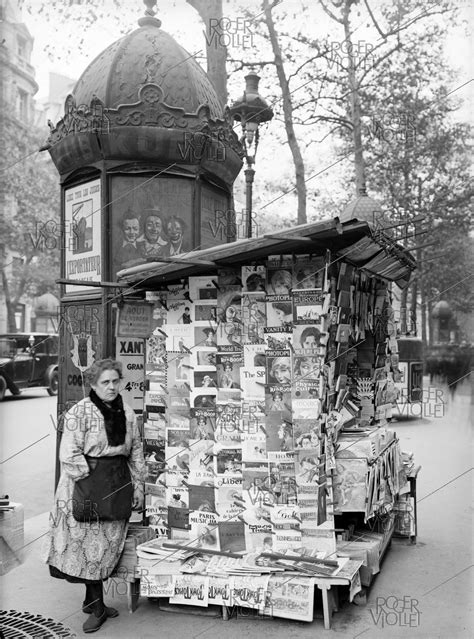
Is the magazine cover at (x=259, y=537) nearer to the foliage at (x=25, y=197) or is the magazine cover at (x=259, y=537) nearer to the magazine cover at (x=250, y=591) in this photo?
the magazine cover at (x=250, y=591)

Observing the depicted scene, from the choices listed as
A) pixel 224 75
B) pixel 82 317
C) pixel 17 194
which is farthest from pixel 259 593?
pixel 17 194

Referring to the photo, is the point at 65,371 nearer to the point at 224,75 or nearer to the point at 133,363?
the point at 133,363

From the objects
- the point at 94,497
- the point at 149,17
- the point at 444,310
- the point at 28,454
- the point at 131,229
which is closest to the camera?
the point at 94,497

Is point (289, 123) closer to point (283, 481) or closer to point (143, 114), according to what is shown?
point (143, 114)

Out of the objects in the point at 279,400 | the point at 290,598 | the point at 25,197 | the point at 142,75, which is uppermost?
the point at 25,197

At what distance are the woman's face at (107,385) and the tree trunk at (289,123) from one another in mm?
9252

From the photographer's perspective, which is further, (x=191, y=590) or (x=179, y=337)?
(x=179, y=337)

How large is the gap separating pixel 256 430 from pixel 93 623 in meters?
1.67

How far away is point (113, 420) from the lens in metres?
4.22

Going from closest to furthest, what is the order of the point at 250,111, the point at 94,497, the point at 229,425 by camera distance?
1. the point at 94,497
2. the point at 229,425
3. the point at 250,111

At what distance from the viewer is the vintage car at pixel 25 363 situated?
18.7m

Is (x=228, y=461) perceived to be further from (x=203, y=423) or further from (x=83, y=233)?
(x=83, y=233)

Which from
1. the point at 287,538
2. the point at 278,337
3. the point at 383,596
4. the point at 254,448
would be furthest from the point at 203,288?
the point at 383,596

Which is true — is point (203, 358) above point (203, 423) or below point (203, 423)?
above
